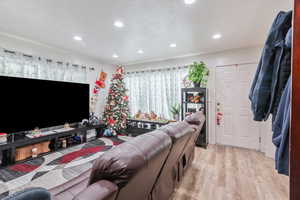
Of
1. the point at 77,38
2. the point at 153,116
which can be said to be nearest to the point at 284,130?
the point at 77,38

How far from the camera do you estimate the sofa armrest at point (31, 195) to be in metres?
0.38

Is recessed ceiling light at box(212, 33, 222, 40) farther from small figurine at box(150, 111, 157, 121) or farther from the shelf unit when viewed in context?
small figurine at box(150, 111, 157, 121)

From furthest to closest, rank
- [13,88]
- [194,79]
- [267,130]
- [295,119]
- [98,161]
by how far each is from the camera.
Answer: [194,79], [267,130], [13,88], [98,161], [295,119]

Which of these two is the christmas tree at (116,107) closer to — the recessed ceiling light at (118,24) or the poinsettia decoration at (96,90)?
the poinsettia decoration at (96,90)

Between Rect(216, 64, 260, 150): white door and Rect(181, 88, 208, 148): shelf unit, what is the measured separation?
417mm

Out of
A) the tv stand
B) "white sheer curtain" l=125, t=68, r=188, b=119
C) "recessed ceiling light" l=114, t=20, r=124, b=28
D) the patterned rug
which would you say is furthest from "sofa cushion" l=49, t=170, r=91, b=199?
"white sheer curtain" l=125, t=68, r=188, b=119

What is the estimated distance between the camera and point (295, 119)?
2.08 ft

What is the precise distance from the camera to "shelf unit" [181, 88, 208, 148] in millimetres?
3598

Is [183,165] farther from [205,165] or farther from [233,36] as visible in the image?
[233,36]

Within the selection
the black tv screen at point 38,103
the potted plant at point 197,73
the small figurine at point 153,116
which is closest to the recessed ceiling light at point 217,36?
the potted plant at point 197,73

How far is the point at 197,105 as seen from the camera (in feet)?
13.0

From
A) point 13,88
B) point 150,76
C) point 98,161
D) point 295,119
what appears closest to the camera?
point 295,119

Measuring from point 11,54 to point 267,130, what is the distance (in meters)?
5.76

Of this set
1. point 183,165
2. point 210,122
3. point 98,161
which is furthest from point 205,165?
point 98,161
